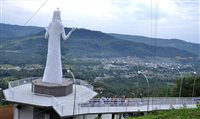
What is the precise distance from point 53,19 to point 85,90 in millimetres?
5212

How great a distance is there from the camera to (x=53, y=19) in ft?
74.1

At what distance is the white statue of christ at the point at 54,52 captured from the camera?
73.2 feet

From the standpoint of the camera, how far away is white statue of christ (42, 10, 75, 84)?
73.2 ft

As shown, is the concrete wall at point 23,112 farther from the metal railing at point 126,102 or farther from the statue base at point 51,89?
the metal railing at point 126,102

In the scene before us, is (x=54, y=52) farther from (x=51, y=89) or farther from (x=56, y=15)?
(x=51, y=89)

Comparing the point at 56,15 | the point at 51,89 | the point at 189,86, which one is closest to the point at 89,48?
the point at 189,86

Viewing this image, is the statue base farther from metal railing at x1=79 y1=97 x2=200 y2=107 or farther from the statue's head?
the statue's head

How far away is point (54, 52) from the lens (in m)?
22.6

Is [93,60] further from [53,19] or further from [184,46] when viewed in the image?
[53,19]

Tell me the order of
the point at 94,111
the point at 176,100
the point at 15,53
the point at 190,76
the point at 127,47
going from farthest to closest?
the point at 127,47 < the point at 15,53 < the point at 190,76 < the point at 176,100 < the point at 94,111

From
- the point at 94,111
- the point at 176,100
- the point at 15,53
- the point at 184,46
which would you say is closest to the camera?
the point at 94,111

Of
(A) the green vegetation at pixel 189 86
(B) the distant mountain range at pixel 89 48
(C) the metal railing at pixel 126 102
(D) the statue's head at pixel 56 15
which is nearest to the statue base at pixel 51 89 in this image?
(C) the metal railing at pixel 126 102

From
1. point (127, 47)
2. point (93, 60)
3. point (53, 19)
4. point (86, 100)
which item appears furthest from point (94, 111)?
point (127, 47)

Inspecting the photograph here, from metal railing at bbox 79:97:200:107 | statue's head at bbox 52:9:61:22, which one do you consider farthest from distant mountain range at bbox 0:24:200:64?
metal railing at bbox 79:97:200:107
